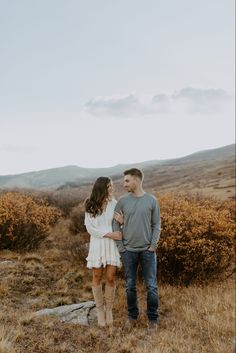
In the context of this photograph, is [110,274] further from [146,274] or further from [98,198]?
[98,198]

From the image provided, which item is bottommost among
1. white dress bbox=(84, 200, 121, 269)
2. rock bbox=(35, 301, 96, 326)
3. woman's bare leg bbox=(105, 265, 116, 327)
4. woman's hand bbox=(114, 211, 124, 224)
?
rock bbox=(35, 301, 96, 326)

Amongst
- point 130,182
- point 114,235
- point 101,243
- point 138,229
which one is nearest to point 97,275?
point 101,243

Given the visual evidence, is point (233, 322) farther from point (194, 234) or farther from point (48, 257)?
point (48, 257)

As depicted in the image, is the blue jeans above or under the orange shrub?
above

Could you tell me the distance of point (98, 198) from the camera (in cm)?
600

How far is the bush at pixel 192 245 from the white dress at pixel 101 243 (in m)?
2.82

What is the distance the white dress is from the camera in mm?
6051

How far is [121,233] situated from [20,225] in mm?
6342

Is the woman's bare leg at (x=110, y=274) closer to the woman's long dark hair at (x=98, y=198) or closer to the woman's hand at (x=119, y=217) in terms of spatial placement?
the woman's hand at (x=119, y=217)

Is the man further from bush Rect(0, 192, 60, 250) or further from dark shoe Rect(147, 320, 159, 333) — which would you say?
bush Rect(0, 192, 60, 250)

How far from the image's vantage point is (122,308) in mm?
7215

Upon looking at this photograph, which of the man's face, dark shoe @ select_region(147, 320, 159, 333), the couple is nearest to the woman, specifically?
the couple

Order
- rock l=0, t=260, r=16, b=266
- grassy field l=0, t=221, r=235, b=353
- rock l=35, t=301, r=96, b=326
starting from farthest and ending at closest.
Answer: rock l=0, t=260, r=16, b=266, rock l=35, t=301, r=96, b=326, grassy field l=0, t=221, r=235, b=353

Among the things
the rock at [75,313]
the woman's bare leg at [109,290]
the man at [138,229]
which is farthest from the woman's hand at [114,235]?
the rock at [75,313]
